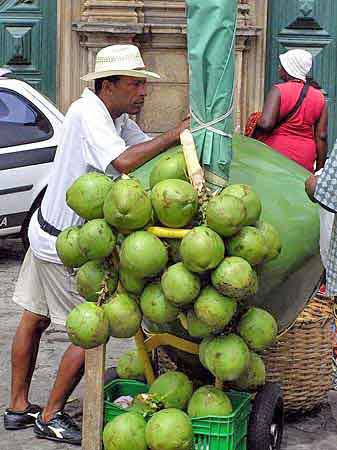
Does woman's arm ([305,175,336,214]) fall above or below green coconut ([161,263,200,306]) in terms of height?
above

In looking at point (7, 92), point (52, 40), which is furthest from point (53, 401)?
point (52, 40)

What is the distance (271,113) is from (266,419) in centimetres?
347

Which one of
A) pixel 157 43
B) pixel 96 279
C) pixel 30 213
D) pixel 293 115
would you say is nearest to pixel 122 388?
pixel 96 279

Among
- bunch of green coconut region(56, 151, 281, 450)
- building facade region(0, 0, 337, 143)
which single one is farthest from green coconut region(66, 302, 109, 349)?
building facade region(0, 0, 337, 143)

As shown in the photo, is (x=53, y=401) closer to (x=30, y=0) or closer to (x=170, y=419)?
(x=170, y=419)

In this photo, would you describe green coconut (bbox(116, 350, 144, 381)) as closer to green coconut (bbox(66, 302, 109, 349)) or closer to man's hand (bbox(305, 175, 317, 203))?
green coconut (bbox(66, 302, 109, 349))

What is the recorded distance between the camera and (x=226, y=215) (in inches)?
167

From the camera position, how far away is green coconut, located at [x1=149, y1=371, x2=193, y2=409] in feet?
15.0

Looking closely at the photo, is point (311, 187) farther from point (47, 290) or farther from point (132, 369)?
point (47, 290)

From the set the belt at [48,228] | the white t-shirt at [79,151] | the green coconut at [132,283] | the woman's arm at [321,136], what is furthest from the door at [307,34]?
the green coconut at [132,283]

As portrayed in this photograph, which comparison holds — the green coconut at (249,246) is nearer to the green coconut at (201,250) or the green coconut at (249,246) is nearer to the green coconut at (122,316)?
the green coconut at (201,250)

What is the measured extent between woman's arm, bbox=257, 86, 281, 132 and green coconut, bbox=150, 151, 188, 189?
347cm

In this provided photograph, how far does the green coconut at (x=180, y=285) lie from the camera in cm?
422

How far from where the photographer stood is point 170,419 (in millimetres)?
4375
